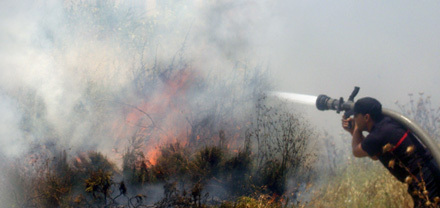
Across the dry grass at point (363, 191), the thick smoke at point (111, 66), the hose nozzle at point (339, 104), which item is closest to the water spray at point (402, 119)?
the hose nozzle at point (339, 104)

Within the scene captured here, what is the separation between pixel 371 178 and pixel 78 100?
5280 mm

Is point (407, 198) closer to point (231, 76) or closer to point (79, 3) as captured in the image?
point (231, 76)

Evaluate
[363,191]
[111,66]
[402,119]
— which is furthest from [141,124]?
[402,119]

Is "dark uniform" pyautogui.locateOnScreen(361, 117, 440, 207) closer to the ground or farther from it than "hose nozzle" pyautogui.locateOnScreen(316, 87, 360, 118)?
closer to the ground

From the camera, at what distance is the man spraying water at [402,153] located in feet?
9.37

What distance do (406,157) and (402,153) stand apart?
0.05m

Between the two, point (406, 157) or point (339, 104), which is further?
point (339, 104)

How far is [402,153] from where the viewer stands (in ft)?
9.52

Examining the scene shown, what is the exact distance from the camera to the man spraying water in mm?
2857

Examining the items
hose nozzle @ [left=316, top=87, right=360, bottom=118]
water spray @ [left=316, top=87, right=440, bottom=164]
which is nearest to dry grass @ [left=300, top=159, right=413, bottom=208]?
water spray @ [left=316, top=87, right=440, bottom=164]

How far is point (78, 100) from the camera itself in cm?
646

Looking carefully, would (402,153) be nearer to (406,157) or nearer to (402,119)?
(406,157)

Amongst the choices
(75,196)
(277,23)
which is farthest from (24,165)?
(277,23)

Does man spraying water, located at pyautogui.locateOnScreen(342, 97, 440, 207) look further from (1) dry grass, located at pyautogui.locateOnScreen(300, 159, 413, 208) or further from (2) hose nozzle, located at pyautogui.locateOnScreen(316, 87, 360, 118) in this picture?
(1) dry grass, located at pyautogui.locateOnScreen(300, 159, 413, 208)
